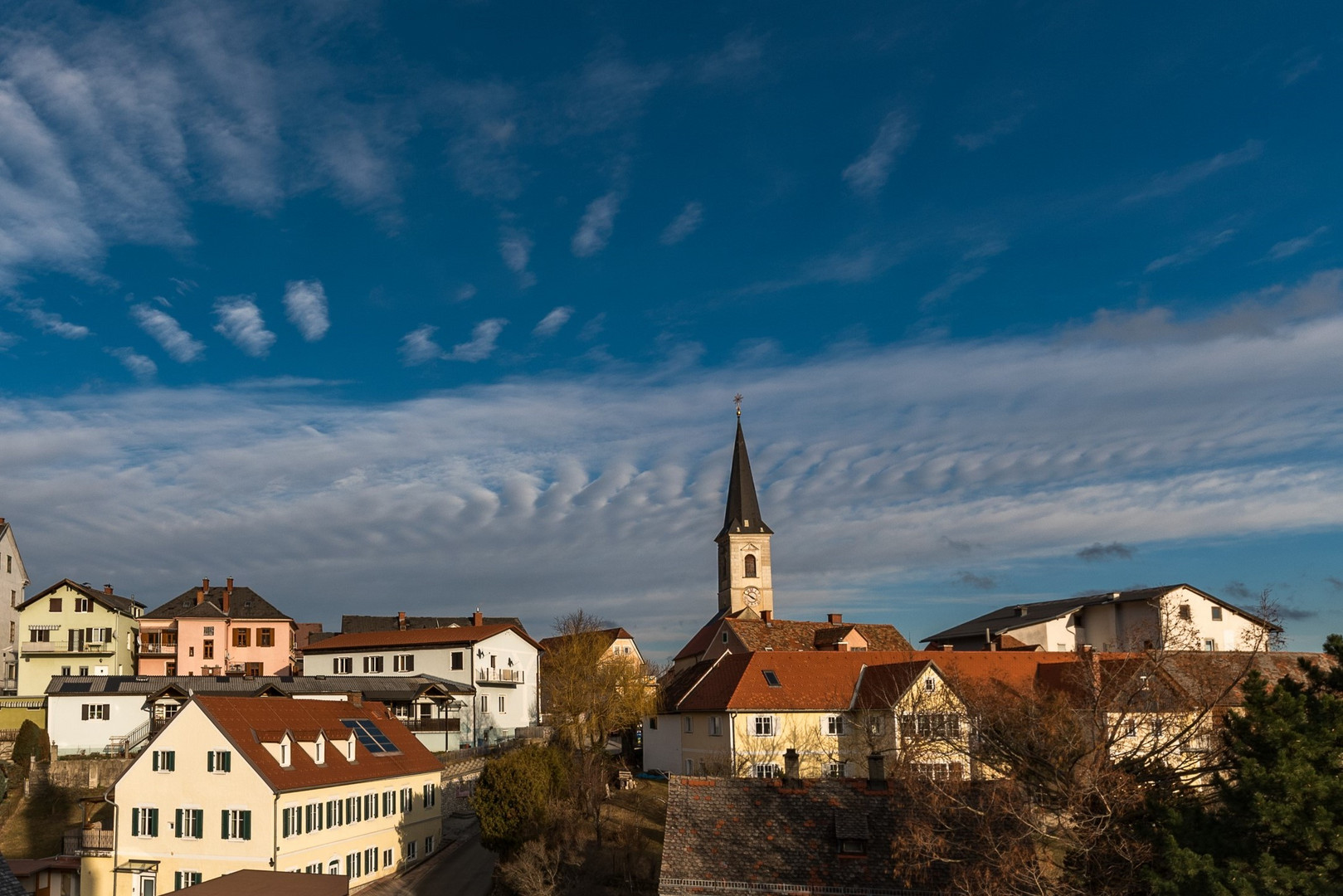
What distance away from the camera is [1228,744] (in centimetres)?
Result: 2328

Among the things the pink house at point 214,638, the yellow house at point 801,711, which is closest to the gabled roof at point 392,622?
the pink house at point 214,638

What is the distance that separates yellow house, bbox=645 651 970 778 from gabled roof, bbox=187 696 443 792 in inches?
531

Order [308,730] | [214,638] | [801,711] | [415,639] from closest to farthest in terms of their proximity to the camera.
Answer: [308,730] → [801,711] → [415,639] → [214,638]

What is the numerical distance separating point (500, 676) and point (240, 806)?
3896 cm

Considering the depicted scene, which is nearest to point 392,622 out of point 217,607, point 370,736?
point 217,607

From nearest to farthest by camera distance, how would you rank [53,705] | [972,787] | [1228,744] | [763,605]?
[1228,744], [972,787], [53,705], [763,605]

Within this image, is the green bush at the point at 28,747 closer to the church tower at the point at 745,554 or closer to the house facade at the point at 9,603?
the house facade at the point at 9,603

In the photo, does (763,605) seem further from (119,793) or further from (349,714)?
(119,793)

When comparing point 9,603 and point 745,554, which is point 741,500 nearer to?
point 745,554

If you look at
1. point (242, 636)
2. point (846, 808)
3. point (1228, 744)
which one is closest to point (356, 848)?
point (846, 808)

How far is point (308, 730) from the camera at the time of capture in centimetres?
4675

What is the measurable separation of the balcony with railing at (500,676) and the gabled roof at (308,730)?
23.7m

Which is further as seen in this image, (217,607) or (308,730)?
(217,607)

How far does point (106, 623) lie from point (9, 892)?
65.2m
